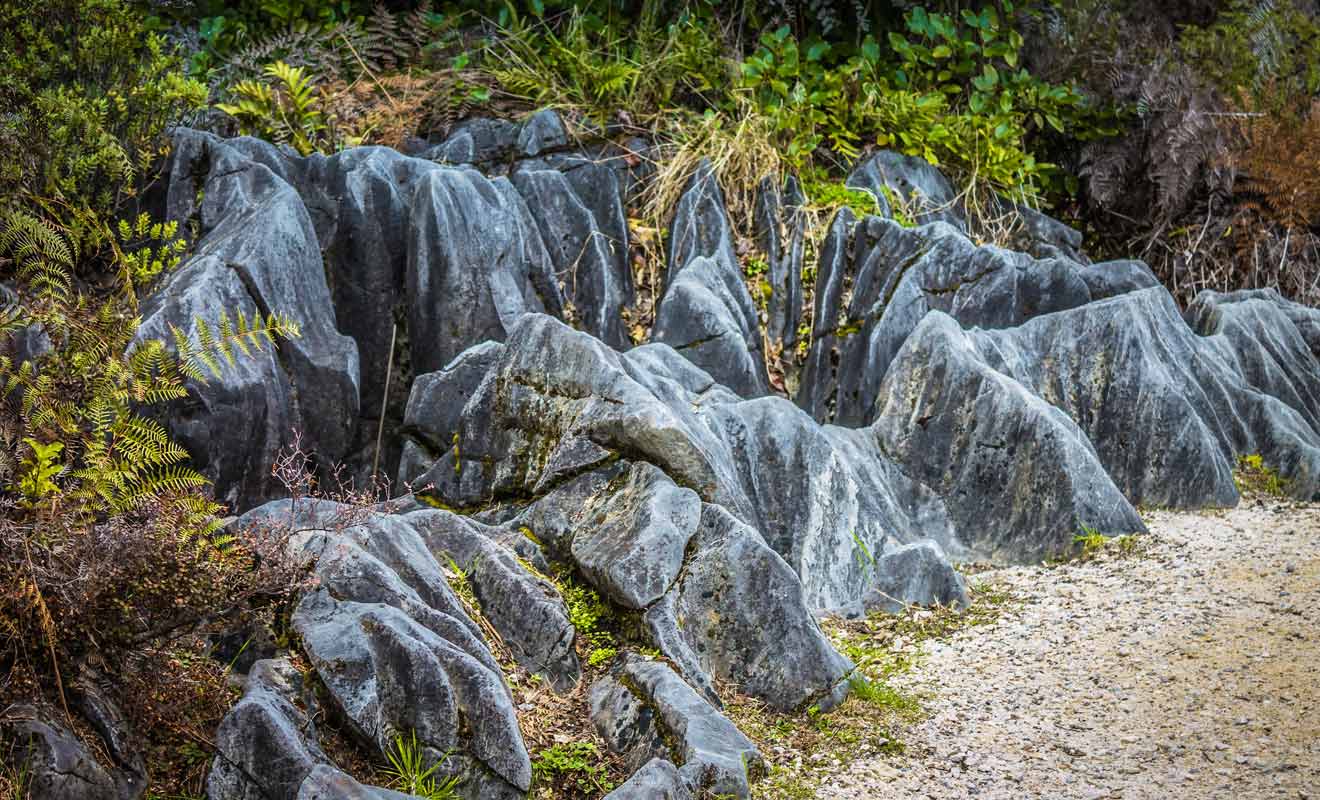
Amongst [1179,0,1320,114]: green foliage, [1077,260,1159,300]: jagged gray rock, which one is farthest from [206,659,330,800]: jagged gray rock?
[1179,0,1320,114]: green foliage

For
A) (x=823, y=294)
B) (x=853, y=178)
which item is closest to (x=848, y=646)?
(x=823, y=294)

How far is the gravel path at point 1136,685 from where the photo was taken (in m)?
3.92

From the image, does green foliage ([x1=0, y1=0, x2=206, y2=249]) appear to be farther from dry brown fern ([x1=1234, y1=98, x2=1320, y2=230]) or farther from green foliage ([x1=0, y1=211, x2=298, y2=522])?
dry brown fern ([x1=1234, y1=98, x2=1320, y2=230])

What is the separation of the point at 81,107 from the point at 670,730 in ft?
18.7

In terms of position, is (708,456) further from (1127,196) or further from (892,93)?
(1127,196)

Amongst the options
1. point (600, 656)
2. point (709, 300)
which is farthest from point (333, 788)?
point (709, 300)

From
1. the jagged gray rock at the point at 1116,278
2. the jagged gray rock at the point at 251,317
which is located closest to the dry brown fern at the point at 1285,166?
the jagged gray rock at the point at 1116,278

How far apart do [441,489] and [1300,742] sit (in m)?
4.11

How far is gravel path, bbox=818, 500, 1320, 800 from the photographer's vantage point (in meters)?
3.92

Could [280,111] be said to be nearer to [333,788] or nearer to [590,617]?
[590,617]

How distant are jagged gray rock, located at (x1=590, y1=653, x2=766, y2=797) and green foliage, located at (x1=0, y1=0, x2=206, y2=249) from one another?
4341 millimetres

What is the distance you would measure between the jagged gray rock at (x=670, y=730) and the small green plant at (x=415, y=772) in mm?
703

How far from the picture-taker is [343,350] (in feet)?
22.5

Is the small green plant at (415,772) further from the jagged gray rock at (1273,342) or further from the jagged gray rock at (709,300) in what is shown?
the jagged gray rock at (1273,342)
